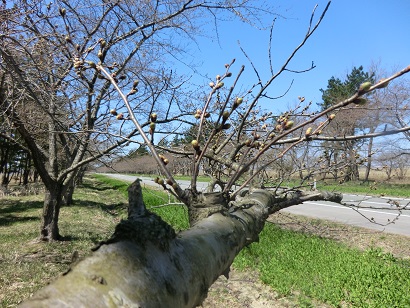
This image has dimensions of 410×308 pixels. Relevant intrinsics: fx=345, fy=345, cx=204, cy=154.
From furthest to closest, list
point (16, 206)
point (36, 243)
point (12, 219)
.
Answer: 1. point (16, 206)
2. point (12, 219)
3. point (36, 243)

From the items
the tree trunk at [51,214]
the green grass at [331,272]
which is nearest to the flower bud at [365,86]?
the green grass at [331,272]

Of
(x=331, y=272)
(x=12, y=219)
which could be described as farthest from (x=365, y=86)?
(x=12, y=219)

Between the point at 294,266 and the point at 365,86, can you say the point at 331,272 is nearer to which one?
the point at 294,266

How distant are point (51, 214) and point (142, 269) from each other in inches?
300

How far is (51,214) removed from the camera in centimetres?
756

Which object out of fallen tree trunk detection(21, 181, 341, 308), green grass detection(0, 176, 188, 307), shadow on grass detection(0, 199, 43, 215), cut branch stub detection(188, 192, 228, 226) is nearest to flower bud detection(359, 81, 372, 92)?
fallen tree trunk detection(21, 181, 341, 308)

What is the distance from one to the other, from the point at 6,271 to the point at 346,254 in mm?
6045

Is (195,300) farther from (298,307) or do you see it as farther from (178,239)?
(298,307)

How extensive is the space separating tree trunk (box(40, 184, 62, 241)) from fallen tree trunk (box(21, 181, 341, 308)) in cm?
694

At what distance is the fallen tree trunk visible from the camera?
0.61 metres

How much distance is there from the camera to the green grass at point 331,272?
4.86 m

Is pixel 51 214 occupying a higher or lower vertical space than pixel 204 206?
lower

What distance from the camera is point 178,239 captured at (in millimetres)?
1009

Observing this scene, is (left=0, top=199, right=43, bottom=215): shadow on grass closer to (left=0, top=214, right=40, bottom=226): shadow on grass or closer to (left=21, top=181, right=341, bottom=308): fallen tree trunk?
(left=0, top=214, right=40, bottom=226): shadow on grass
